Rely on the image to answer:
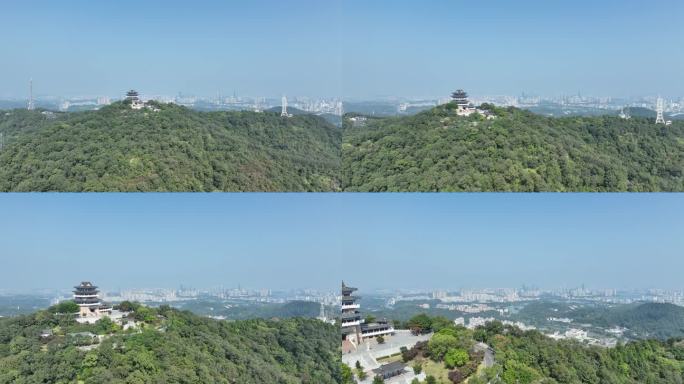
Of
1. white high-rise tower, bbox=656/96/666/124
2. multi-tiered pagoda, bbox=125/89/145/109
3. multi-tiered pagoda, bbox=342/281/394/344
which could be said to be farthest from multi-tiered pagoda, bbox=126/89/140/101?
white high-rise tower, bbox=656/96/666/124

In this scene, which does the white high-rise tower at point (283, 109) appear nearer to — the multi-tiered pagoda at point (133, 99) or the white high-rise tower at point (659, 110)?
the multi-tiered pagoda at point (133, 99)

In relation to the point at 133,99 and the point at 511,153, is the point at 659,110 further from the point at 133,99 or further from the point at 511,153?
the point at 133,99

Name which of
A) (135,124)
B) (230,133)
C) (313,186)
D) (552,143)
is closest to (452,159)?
(552,143)

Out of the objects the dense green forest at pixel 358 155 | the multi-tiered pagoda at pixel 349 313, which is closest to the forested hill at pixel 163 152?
the dense green forest at pixel 358 155

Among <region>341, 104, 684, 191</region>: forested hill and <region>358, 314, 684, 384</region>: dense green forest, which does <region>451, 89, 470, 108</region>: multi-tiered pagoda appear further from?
<region>358, 314, 684, 384</region>: dense green forest

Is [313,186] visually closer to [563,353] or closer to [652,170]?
[563,353]

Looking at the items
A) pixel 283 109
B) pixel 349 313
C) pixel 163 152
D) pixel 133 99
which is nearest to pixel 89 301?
pixel 163 152
